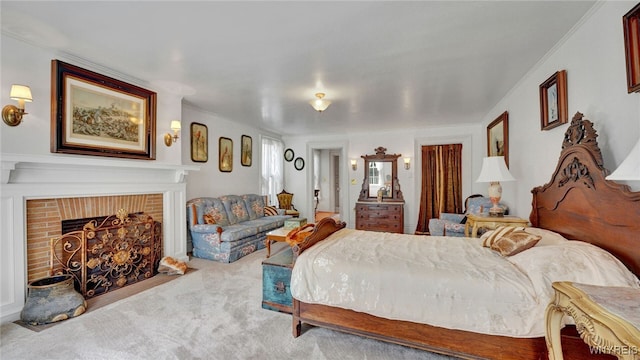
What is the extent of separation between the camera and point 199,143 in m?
4.74

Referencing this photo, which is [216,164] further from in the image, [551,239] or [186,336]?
[551,239]

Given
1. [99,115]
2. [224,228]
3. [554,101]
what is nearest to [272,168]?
[224,228]

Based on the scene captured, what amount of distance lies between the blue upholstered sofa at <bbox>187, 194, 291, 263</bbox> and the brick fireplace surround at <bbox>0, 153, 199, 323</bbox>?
0.89 m

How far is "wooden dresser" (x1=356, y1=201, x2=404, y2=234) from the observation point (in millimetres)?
5926

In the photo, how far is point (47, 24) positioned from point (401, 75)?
3326 mm

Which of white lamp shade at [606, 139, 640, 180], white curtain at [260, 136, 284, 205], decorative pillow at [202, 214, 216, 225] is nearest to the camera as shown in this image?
white lamp shade at [606, 139, 640, 180]

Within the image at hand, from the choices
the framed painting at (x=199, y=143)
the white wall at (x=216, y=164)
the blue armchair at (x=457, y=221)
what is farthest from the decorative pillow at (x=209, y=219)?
the blue armchair at (x=457, y=221)

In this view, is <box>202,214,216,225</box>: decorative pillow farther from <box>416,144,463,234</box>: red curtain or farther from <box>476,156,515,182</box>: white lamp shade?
<box>416,144,463,234</box>: red curtain

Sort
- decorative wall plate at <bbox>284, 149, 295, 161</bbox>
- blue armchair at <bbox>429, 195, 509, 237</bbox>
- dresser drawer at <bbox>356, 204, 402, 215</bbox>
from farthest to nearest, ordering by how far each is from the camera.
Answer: decorative wall plate at <bbox>284, 149, 295, 161</bbox> → dresser drawer at <bbox>356, 204, 402, 215</bbox> → blue armchair at <bbox>429, 195, 509, 237</bbox>

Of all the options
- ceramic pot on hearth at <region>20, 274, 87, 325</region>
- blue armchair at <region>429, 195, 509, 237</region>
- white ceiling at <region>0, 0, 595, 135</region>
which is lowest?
ceramic pot on hearth at <region>20, 274, 87, 325</region>

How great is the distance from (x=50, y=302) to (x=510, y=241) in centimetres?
390

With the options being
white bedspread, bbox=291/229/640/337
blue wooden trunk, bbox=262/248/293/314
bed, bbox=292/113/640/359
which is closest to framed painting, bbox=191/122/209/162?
blue wooden trunk, bbox=262/248/293/314

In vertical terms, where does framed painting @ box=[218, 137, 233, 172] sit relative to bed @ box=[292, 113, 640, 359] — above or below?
above

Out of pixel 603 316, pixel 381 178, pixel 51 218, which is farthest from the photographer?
pixel 381 178
